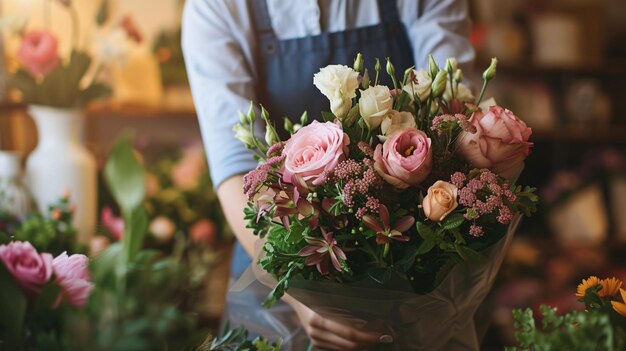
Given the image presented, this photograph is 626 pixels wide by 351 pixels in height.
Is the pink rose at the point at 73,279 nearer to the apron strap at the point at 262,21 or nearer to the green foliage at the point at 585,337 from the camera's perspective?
the green foliage at the point at 585,337

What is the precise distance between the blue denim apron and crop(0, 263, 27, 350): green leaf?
2.16 feet

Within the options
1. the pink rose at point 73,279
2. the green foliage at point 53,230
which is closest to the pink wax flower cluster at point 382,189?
the pink rose at point 73,279

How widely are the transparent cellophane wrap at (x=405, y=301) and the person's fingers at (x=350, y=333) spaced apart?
11 millimetres

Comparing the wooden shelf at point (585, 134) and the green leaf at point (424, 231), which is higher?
the green leaf at point (424, 231)

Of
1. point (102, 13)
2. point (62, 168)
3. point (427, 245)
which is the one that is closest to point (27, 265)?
point (427, 245)

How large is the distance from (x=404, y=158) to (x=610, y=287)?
27 cm

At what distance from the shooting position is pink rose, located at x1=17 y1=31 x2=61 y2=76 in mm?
1678

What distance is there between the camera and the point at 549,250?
3328 millimetres

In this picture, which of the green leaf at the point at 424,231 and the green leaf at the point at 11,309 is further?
the green leaf at the point at 424,231

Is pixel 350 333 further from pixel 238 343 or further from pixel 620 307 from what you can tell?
pixel 620 307

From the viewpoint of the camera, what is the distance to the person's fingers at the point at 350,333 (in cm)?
84

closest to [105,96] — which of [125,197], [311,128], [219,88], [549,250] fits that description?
[219,88]

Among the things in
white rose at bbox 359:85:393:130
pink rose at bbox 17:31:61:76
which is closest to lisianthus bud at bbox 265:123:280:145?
white rose at bbox 359:85:393:130

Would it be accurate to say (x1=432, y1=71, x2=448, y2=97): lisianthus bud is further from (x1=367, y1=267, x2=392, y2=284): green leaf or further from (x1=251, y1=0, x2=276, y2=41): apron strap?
(x1=251, y1=0, x2=276, y2=41): apron strap
